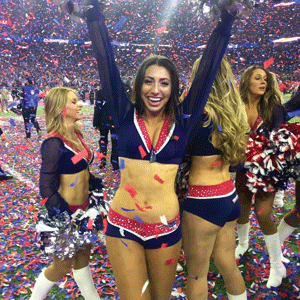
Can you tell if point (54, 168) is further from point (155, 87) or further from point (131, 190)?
point (155, 87)

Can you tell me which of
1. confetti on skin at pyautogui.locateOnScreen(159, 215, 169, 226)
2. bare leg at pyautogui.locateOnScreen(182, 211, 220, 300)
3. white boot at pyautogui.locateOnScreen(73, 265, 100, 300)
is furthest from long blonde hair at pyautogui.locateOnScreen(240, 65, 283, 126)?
white boot at pyautogui.locateOnScreen(73, 265, 100, 300)

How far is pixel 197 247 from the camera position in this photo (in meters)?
1.71

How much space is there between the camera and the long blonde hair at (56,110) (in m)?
2.07

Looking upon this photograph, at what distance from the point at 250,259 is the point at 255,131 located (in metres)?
1.25

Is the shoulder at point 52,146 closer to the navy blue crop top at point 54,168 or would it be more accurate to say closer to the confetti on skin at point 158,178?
Answer: the navy blue crop top at point 54,168

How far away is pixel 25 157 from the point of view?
6.94 metres

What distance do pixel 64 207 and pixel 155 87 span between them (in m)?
1.03

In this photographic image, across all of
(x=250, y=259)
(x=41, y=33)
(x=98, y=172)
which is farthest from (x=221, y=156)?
(x=41, y=33)

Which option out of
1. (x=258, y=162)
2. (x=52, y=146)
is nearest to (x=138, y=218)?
(x=52, y=146)

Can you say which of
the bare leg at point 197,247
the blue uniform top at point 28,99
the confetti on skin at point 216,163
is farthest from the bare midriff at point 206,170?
the blue uniform top at point 28,99

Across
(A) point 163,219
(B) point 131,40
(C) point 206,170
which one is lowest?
(A) point 163,219

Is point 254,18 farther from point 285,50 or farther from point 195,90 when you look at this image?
point 195,90

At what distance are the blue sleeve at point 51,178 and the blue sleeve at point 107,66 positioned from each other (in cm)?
63

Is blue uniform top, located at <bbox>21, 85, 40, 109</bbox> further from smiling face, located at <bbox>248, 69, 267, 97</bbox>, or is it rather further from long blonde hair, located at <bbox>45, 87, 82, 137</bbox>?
smiling face, located at <bbox>248, 69, 267, 97</bbox>
